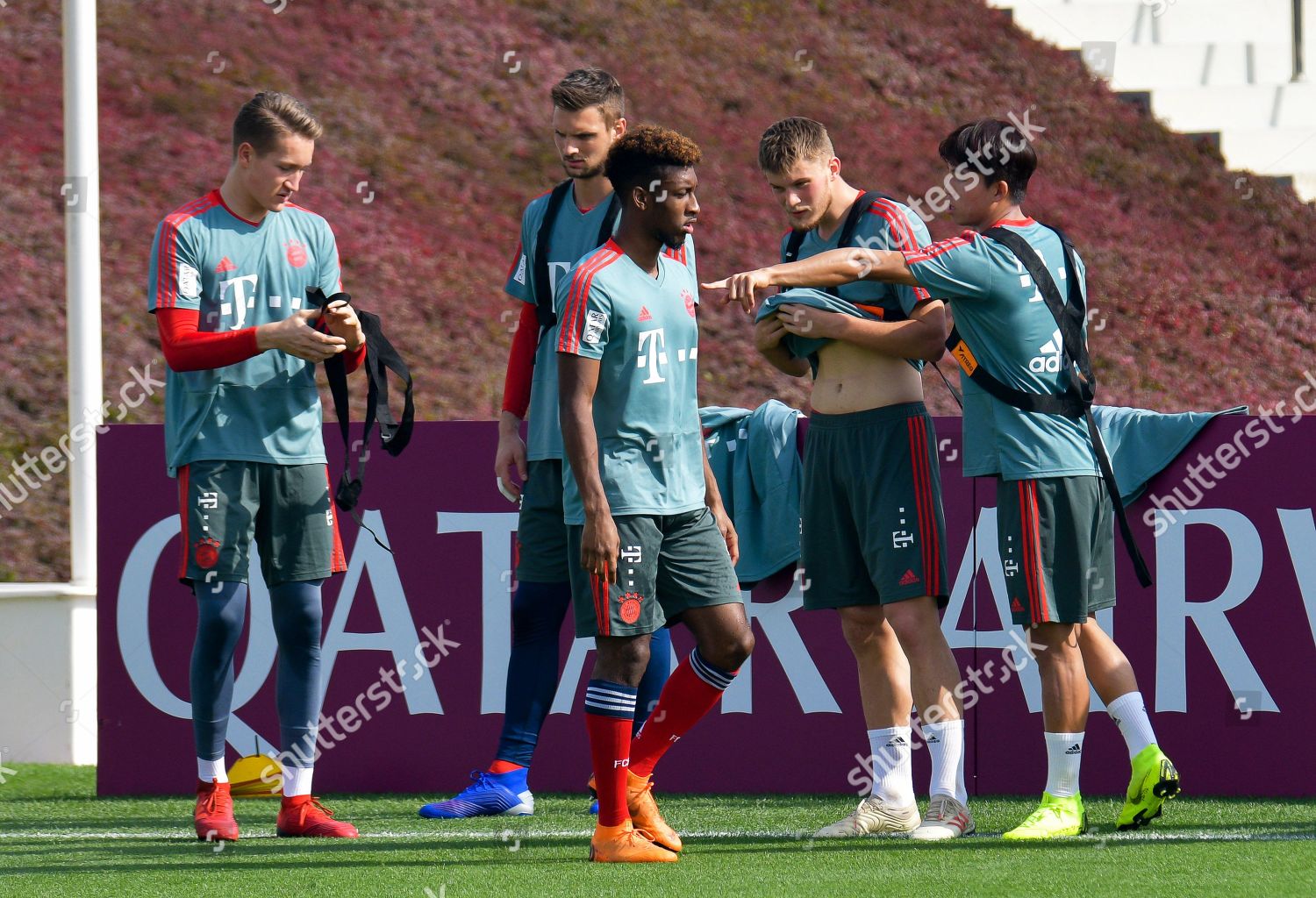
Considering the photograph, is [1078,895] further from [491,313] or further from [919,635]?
[491,313]

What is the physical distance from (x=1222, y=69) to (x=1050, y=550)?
52.7ft

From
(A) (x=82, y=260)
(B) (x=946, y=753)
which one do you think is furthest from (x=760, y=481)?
(A) (x=82, y=260)

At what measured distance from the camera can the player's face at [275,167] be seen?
183 inches

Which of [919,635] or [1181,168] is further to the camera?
[1181,168]

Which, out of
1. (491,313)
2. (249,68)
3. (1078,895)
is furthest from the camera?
(249,68)

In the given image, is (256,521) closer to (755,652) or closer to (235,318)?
(235,318)

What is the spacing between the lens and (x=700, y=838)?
15.1ft

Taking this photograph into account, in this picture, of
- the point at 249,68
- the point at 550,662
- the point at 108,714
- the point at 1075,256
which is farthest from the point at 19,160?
the point at 1075,256

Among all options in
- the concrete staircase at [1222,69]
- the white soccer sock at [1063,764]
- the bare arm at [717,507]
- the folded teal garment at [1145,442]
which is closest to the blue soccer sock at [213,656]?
the bare arm at [717,507]

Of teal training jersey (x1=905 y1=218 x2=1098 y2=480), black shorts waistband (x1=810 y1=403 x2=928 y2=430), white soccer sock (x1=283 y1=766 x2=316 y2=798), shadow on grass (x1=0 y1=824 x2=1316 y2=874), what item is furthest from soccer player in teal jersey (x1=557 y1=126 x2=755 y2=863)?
white soccer sock (x1=283 y1=766 x2=316 y2=798)

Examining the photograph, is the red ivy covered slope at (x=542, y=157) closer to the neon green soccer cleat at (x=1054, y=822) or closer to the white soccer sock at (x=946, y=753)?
the white soccer sock at (x=946, y=753)

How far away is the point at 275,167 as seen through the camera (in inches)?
183

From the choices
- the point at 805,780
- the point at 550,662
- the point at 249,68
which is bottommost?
the point at 805,780

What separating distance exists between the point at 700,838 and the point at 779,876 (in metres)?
0.82
